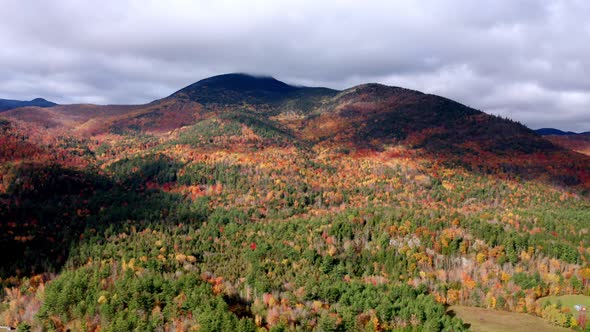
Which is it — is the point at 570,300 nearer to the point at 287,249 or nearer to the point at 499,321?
the point at 499,321

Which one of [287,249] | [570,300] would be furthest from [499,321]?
[287,249]

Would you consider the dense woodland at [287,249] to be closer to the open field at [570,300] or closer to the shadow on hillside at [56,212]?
the shadow on hillside at [56,212]

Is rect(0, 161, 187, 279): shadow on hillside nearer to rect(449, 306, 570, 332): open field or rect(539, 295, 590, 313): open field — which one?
rect(449, 306, 570, 332): open field

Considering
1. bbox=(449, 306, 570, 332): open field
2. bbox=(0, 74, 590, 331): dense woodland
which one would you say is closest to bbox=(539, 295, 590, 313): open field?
bbox=(0, 74, 590, 331): dense woodland

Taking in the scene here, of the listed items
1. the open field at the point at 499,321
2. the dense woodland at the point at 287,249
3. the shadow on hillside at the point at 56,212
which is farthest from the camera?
the shadow on hillside at the point at 56,212

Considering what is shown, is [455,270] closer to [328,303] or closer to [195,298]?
[328,303]

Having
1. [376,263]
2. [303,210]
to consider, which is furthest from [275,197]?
[376,263]

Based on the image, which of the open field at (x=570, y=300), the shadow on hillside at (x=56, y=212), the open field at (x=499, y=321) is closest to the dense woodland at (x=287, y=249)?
Answer: the shadow on hillside at (x=56, y=212)
